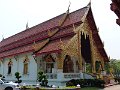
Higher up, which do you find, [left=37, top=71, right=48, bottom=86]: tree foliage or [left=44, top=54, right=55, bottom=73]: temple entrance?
[left=44, top=54, right=55, bottom=73]: temple entrance

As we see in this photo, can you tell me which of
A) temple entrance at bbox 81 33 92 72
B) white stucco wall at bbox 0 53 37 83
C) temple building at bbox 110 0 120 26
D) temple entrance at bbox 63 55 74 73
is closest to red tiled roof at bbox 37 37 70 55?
white stucco wall at bbox 0 53 37 83

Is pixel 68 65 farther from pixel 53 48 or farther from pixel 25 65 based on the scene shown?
pixel 25 65

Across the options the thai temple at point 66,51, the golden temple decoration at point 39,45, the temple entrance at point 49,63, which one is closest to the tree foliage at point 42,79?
the thai temple at point 66,51

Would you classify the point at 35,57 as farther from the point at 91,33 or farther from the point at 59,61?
the point at 91,33

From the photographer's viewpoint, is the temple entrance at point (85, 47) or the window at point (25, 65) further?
the window at point (25, 65)

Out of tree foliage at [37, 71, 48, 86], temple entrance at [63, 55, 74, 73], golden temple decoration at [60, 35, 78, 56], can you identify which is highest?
golden temple decoration at [60, 35, 78, 56]

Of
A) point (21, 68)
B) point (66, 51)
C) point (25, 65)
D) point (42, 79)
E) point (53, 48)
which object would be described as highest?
point (53, 48)

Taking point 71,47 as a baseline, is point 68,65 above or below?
below

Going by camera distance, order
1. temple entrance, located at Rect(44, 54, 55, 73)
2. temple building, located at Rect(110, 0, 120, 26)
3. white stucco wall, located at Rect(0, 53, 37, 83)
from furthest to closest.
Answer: white stucco wall, located at Rect(0, 53, 37, 83) < temple entrance, located at Rect(44, 54, 55, 73) < temple building, located at Rect(110, 0, 120, 26)

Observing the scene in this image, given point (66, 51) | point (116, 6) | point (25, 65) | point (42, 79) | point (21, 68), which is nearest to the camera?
point (116, 6)

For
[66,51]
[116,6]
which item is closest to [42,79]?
[66,51]

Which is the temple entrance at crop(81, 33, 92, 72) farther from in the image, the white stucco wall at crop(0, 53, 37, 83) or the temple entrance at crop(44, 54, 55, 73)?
the white stucco wall at crop(0, 53, 37, 83)

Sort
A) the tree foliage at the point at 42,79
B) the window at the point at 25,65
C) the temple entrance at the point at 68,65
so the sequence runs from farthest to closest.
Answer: the window at the point at 25,65 < the temple entrance at the point at 68,65 < the tree foliage at the point at 42,79

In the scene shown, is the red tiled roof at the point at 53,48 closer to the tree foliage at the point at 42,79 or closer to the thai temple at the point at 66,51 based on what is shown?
the thai temple at the point at 66,51
